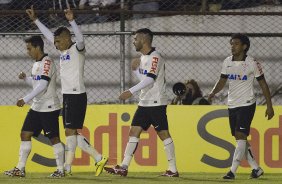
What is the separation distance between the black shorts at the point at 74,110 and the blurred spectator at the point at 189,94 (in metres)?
2.84

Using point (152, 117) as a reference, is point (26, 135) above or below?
below

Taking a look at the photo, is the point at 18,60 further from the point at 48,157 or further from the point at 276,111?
the point at 276,111

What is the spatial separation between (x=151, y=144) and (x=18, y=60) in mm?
2894

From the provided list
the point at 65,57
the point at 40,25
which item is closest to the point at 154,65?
the point at 65,57

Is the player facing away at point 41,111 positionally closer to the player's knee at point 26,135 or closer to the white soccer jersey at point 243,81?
the player's knee at point 26,135

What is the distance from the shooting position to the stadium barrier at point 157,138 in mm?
16516

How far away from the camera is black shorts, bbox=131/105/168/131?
1464 centimetres

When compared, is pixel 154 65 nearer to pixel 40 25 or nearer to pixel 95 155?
pixel 95 155

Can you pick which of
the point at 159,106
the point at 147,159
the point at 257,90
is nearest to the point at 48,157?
the point at 147,159

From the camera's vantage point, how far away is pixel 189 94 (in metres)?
17.1

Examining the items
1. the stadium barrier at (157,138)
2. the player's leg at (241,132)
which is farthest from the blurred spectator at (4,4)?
the player's leg at (241,132)

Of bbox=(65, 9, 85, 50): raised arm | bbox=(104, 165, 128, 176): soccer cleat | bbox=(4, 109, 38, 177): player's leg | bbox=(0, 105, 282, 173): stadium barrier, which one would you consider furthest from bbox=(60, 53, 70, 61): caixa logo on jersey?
bbox=(0, 105, 282, 173): stadium barrier

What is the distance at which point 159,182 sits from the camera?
45.2 ft

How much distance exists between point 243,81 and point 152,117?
1377 millimetres
